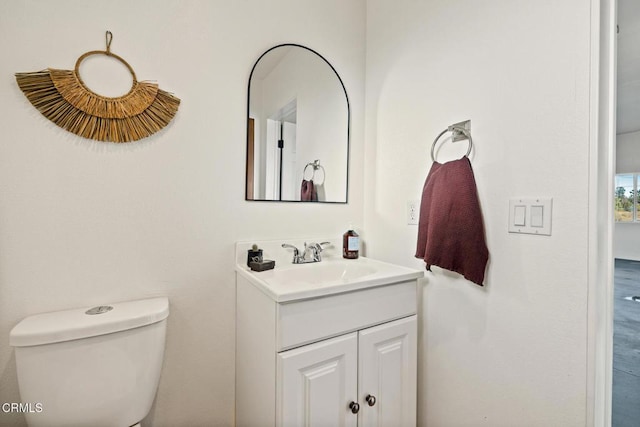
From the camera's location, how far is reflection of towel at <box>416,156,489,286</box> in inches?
38.5

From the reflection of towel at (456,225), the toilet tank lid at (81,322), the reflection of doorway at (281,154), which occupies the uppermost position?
the reflection of doorway at (281,154)

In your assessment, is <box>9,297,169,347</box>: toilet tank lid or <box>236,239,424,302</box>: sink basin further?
<box>236,239,424,302</box>: sink basin

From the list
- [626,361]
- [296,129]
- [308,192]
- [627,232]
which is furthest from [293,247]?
[627,232]

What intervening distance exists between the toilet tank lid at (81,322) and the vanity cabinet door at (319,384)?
1.57 feet

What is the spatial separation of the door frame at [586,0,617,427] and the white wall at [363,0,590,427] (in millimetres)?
18

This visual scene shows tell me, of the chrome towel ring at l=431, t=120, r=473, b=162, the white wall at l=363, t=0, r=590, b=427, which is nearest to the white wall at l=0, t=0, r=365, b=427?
the white wall at l=363, t=0, r=590, b=427

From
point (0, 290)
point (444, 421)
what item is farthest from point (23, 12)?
point (444, 421)

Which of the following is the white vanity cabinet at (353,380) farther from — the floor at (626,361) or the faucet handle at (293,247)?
the floor at (626,361)

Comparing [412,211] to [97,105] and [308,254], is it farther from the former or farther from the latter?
[97,105]

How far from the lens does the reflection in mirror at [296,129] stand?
4.18ft

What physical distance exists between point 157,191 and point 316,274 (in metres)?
0.76

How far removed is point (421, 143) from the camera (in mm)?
1248

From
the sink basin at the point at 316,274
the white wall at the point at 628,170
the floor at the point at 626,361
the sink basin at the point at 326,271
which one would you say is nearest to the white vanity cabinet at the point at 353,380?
the sink basin at the point at 316,274

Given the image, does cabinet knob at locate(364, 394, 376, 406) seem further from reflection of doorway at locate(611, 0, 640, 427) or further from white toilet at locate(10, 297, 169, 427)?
reflection of doorway at locate(611, 0, 640, 427)
